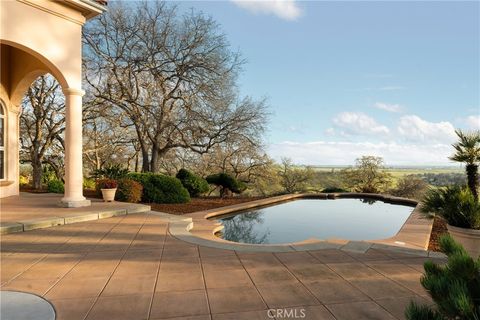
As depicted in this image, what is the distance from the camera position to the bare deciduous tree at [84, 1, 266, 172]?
14133 millimetres

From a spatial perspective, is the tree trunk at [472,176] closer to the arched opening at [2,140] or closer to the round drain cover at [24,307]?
the round drain cover at [24,307]

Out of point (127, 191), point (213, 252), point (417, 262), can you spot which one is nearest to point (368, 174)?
point (127, 191)

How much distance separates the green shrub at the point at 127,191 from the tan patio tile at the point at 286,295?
25.9 ft

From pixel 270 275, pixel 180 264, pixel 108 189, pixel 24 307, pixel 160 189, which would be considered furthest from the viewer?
pixel 160 189

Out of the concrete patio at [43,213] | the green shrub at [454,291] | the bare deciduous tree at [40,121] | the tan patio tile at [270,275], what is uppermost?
the bare deciduous tree at [40,121]

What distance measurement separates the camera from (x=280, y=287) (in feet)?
11.4

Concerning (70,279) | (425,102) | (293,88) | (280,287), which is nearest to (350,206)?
(425,102)

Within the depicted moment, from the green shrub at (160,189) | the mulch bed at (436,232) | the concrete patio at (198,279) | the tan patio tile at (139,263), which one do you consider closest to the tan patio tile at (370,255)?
the concrete patio at (198,279)

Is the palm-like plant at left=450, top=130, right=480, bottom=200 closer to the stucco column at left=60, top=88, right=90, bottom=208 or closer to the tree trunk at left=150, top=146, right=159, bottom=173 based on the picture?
the stucco column at left=60, top=88, right=90, bottom=208

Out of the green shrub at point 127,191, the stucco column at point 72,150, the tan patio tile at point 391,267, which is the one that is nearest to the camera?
the tan patio tile at point 391,267

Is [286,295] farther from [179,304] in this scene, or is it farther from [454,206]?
[454,206]

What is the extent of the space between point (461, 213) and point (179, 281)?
4162 mm

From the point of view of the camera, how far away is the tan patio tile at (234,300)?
2.97 m

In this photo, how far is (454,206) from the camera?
4598mm
